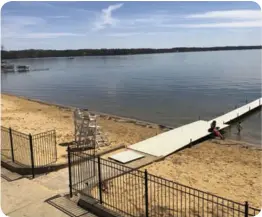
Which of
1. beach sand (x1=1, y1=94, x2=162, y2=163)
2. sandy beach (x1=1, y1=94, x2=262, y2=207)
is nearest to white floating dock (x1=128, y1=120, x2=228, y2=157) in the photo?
sandy beach (x1=1, y1=94, x2=262, y2=207)

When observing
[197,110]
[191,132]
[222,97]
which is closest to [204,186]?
[191,132]

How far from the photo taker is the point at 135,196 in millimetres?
8805

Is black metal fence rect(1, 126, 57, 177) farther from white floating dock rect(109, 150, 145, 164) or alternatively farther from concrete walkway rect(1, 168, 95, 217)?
white floating dock rect(109, 150, 145, 164)

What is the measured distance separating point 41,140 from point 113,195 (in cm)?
641

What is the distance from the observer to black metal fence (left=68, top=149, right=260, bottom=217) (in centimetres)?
790

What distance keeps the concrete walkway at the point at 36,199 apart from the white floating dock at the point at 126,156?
8.06 ft

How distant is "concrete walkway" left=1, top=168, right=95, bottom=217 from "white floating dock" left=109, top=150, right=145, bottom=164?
2.46 metres

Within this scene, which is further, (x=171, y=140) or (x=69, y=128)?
(x=69, y=128)

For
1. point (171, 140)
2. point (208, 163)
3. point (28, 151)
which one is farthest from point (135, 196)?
point (171, 140)

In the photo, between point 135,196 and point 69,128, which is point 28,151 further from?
point 69,128

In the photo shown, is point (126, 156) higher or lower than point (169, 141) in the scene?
higher

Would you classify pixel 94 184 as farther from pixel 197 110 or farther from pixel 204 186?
pixel 197 110

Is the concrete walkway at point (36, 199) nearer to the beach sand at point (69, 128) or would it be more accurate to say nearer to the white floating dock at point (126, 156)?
the white floating dock at point (126, 156)

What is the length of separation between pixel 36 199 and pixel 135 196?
7.95 feet
